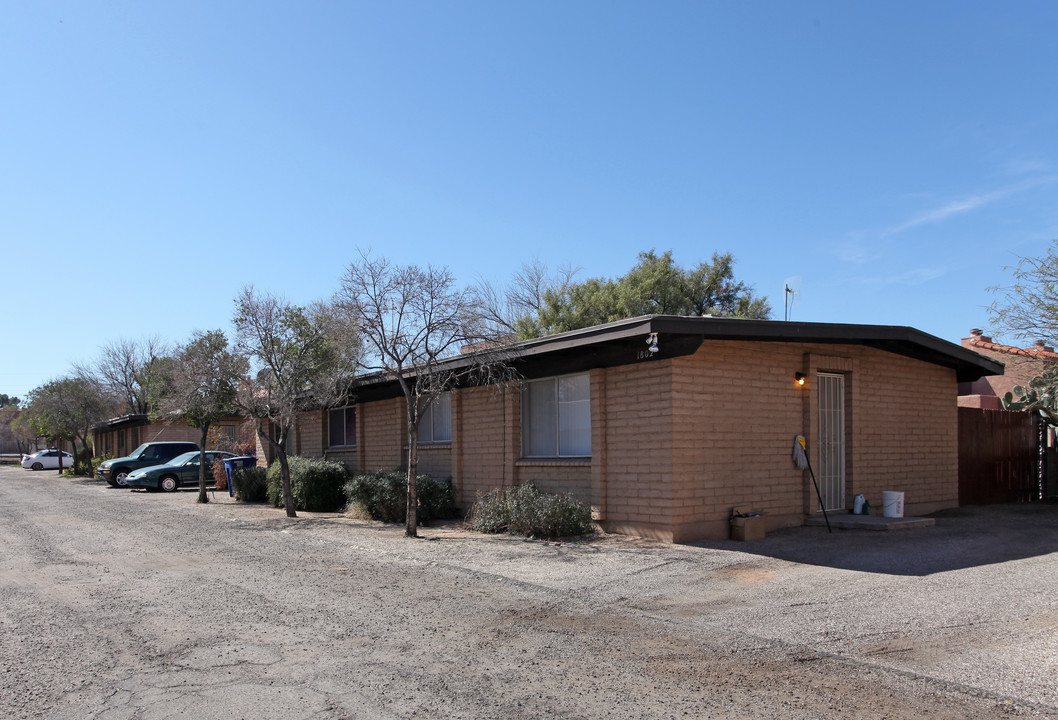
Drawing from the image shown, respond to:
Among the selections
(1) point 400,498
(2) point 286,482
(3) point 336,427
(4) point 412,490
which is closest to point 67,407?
(3) point 336,427

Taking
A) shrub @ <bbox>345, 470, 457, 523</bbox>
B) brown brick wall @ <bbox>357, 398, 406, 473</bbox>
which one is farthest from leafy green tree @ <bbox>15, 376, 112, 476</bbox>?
shrub @ <bbox>345, 470, 457, 523</bbox>

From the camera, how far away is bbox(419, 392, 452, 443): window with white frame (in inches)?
663

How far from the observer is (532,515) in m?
12.3

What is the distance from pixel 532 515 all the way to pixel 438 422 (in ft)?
17.8

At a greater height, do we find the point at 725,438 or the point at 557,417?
the point at 557,417

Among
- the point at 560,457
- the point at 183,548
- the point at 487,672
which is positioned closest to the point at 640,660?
the point at 487,672

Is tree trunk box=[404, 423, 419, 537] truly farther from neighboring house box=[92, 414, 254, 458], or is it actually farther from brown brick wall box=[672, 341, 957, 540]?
neighboring house box=[92, 414, 254, 458]

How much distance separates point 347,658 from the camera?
236 inches

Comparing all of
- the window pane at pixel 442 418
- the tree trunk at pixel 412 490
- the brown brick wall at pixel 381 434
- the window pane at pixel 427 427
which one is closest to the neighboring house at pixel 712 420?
the window pane at pixel 442 418

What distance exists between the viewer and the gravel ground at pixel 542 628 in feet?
16.6

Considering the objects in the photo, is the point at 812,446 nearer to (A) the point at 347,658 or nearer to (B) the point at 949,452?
(B) the point at 949,452

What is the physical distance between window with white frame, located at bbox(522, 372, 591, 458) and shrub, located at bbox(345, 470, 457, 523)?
2135 mm

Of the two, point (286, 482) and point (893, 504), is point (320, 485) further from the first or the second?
point (893, 504)

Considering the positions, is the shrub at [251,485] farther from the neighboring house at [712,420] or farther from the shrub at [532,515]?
the shrub at [532,515]
